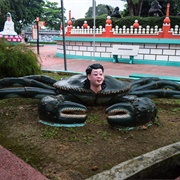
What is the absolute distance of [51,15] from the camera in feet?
151

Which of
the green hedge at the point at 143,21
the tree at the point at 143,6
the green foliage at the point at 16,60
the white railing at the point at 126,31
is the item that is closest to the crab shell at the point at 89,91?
the green foliage at the point at 16,60

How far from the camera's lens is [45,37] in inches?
1352

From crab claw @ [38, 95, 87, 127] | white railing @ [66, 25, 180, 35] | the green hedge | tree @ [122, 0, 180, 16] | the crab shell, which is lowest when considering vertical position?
crab claw @ [38, 95, 87, 127]

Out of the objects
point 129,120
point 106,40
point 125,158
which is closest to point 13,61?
point 129,120

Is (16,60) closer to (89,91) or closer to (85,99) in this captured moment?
(85,99)

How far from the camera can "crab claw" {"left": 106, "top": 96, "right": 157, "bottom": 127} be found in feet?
8.87

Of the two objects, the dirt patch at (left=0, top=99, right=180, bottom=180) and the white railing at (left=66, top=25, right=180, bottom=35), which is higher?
the white railing at (left=66, top=25, right=180, bottom=35)

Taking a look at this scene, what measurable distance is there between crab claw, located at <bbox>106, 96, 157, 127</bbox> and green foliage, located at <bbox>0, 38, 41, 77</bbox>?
3399mm

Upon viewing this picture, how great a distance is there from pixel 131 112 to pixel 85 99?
69 centimetres

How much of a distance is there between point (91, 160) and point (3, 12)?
1420 inches

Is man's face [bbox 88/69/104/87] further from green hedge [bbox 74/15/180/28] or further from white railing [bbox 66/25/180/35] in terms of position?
green hedge [bbox 74/15/180/28]

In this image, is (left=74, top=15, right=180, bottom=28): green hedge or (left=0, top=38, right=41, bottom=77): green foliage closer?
(left=0, top=38, right=41, bottom=77): green foliage

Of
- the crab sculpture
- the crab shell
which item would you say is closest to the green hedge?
the crab sculpture

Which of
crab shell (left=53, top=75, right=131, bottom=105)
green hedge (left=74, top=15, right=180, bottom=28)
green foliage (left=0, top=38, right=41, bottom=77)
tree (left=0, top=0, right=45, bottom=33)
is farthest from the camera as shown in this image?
tree (left=0, top=0, right=45, bottom=33)
